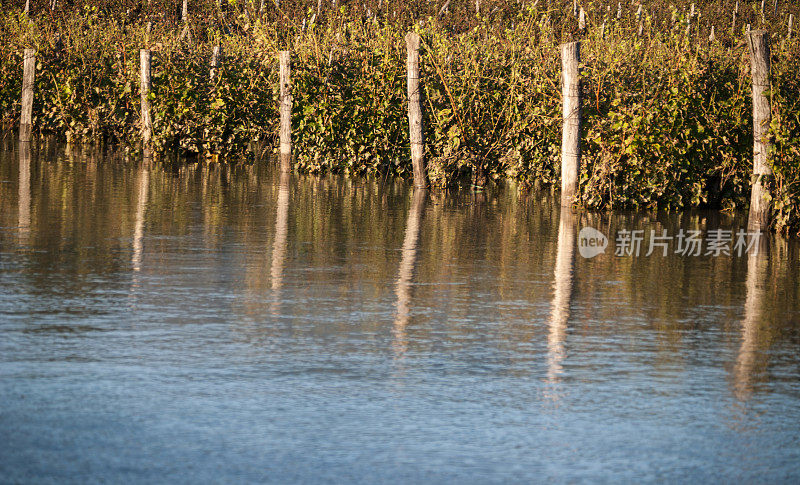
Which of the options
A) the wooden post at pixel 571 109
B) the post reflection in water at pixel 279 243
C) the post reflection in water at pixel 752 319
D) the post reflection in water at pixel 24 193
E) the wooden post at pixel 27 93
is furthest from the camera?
the wooden post at pixel 27 93

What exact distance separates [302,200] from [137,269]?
6.55m

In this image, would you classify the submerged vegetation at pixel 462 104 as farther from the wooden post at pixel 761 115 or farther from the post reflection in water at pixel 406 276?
the post reflection in water at pixel 406 276

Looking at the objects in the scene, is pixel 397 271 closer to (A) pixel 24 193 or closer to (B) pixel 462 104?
(A) pixel 24 193

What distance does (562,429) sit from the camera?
614cm

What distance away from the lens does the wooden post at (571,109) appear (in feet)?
54.6

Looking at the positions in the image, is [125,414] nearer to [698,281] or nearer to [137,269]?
[137,269]

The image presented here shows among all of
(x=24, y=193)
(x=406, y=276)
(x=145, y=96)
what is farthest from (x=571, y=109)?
(x=145, y=96)

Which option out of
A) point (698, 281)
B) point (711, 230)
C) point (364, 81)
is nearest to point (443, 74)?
point (364, 81)

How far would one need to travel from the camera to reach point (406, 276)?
10.7m

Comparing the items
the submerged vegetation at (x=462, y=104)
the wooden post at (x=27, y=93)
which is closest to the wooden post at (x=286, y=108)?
the submerged vegetation at (x=462, y=104)

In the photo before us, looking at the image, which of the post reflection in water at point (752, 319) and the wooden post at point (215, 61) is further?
the wooden post at point (215, 61)

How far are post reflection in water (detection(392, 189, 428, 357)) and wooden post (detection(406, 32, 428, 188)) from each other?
2.02 meters

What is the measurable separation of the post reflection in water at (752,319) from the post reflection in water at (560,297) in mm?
1135

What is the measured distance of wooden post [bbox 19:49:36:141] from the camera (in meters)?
23.9
